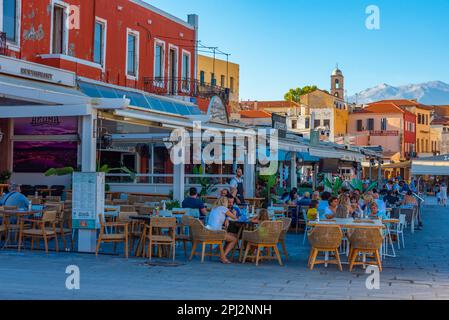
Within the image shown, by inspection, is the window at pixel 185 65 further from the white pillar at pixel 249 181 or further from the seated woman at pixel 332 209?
the seated woman at pixel 332 209

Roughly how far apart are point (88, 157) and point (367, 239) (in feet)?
17.8

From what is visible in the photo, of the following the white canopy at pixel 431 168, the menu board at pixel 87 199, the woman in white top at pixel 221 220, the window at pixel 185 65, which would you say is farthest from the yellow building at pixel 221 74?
the woman in white top at pixel 221 220

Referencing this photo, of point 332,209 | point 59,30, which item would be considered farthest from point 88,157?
point 59,30

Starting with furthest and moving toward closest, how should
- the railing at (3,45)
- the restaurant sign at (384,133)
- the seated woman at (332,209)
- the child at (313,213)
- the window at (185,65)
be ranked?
the restaurant sign at (384,133) < the window at (185,65) < the railing at (3,45) < the child at (313,213) < the seated woman at (332,209)

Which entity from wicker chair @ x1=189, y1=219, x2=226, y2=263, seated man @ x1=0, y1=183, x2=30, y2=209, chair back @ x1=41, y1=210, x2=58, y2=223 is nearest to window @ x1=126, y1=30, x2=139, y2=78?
seated man @ x1=0, y1=183, x2=30, y2=209

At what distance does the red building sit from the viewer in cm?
2014

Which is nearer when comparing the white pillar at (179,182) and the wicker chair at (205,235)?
the wicker chair at (205,235)

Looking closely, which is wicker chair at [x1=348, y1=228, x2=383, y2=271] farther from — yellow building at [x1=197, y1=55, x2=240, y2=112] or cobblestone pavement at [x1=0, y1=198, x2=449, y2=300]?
yellow building at [x1=197, y1=55, x2=240, y2=112]

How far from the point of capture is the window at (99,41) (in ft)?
78.1

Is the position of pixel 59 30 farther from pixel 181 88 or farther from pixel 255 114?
pixel 255 114

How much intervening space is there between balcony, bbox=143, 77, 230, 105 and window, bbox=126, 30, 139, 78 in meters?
0.80
